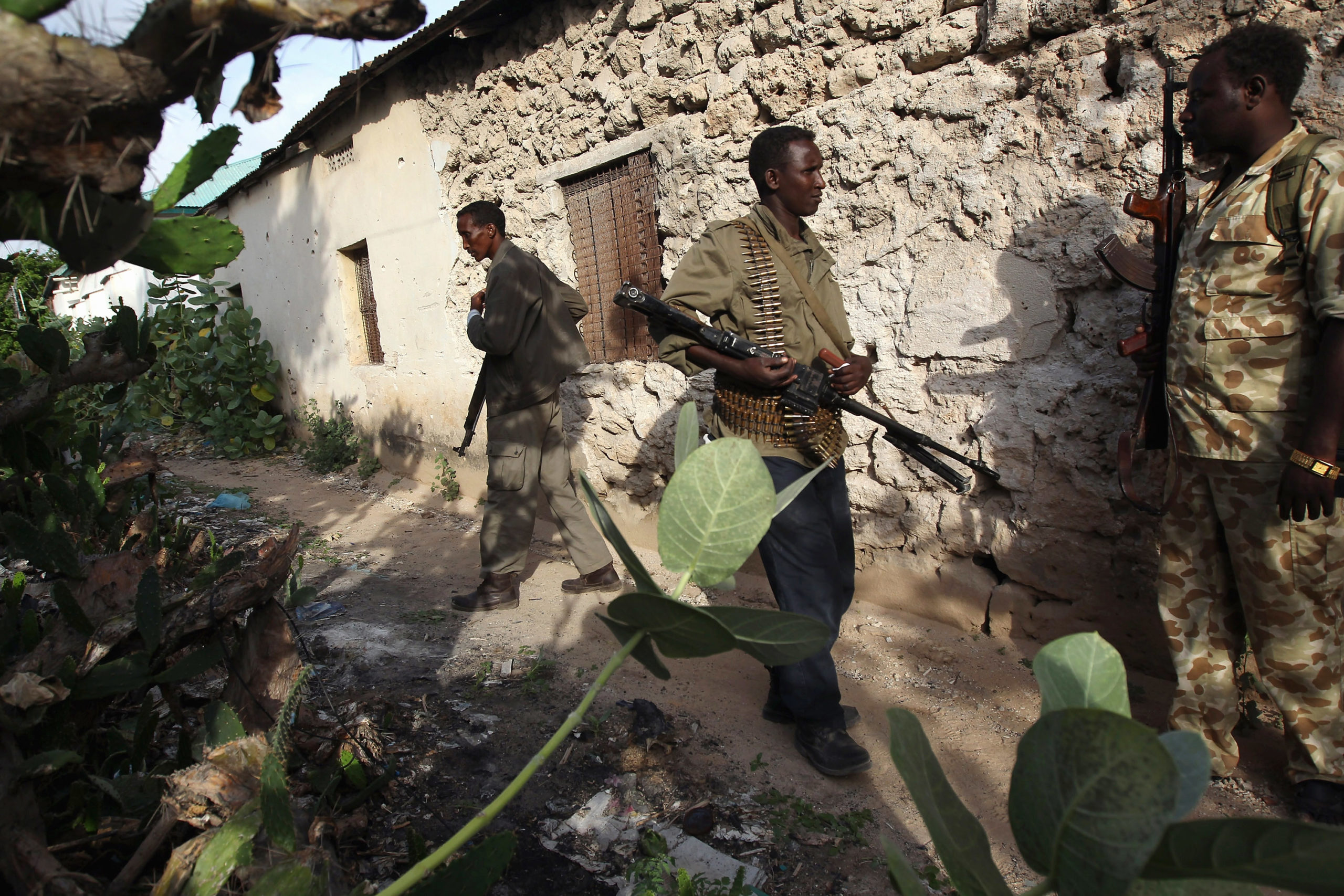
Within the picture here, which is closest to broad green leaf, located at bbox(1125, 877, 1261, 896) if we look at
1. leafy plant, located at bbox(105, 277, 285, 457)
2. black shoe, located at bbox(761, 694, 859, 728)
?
black shoe, located at bbox(761, 694, 859, 728)

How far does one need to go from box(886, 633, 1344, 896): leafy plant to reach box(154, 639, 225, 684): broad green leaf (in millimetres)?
1359

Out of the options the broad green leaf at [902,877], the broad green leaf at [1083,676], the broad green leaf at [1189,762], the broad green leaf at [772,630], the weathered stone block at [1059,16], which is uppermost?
the weathered stone block at [1059,16]

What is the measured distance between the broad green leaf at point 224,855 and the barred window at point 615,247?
342 centimetres

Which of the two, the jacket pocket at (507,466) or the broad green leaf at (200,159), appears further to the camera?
the jacket pocket at (507,466)

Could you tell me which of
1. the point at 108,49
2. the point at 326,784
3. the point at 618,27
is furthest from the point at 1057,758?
the point at 618,27

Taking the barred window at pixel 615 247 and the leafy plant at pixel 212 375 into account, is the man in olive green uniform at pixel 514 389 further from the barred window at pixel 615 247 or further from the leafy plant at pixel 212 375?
the leafy plant at pixel 212 375

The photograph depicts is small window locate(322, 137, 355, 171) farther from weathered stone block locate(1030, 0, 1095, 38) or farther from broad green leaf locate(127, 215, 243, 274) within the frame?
broad green leaf locate(127, 215, 243, 274)

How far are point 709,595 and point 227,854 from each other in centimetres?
259

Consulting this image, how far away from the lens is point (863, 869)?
6.13 ft

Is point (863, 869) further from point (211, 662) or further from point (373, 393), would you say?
point (373, 393)

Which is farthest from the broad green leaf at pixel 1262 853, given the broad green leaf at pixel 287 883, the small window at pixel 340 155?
the small window at pixel 340 155

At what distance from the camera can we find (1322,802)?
6.34ft

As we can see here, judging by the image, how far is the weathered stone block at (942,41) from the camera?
2.88 meters

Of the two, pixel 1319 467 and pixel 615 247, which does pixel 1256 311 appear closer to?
pixel 1319 467
